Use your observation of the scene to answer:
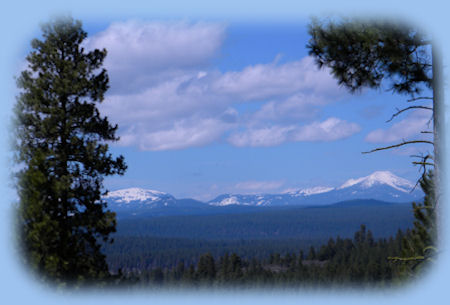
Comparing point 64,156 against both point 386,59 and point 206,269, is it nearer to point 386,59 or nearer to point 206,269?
point 386,59

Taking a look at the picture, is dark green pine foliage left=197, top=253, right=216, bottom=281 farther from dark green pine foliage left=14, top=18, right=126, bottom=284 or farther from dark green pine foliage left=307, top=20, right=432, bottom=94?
dark green pine foliage left=307, top=20, right=432, bottom=94

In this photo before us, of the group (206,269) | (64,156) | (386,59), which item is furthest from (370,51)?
(206,269)

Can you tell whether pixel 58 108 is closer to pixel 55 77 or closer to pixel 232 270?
pixel 55 77

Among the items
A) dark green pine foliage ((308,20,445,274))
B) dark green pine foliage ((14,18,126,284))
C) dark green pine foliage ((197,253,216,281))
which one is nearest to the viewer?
dark green pine foliage ((308,20,445,274))

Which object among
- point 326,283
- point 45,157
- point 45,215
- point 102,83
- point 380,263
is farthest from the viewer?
point 380,263

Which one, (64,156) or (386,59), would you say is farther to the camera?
(64,156)

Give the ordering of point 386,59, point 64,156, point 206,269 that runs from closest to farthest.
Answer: point 386,59
point 64,156
point 206,269

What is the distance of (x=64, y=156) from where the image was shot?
21.2 meters

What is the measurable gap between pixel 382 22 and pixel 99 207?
45.5 feet

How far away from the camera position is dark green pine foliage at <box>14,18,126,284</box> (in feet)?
63.9

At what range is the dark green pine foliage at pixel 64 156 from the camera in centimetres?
1947

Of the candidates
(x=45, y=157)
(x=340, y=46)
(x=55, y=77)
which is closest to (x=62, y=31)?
(x=55, y=77)

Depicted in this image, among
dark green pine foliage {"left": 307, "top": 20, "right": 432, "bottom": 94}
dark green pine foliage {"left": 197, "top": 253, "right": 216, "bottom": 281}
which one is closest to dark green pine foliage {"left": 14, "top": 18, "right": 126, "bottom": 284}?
dark green pine foliage {"left": 307, "top": 20, "right": 432, "bottom": 94}

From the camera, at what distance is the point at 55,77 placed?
2205 cm
